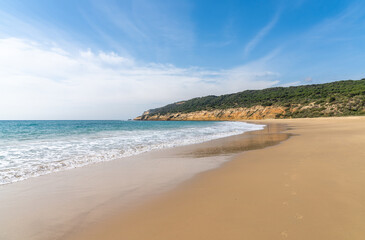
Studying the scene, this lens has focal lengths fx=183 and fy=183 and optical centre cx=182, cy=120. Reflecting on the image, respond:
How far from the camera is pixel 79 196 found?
3744 mm

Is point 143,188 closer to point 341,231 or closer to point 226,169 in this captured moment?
point 226,169

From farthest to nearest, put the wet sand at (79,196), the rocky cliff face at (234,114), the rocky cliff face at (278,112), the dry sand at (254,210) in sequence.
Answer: the rocky cliff face at (234,114) < the rocky cliff face at (278,112) < the wet sand at (79,196) < the dry sand at (254,210)

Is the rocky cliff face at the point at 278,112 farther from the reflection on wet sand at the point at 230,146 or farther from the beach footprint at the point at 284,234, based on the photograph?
the beach footprint at the point at 284,234

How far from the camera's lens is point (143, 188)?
13.6 feet

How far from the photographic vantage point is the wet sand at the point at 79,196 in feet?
8.81

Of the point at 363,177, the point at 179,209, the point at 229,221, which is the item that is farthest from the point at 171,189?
the point at 363,177

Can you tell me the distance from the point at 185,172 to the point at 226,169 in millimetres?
1247

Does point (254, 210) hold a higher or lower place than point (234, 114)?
lower

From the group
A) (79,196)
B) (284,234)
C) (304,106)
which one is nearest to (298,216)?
(284,234)

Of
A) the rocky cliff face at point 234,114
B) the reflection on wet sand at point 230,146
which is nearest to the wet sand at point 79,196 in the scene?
the reflection on wet sand at point 230,146

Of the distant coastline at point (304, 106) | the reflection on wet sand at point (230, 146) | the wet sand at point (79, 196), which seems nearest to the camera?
the wet sand at point (79, 196)

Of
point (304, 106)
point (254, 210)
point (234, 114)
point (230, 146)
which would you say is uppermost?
point (304, 106)

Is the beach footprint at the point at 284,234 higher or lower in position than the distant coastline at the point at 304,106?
lower

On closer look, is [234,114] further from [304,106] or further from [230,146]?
[230,146]
